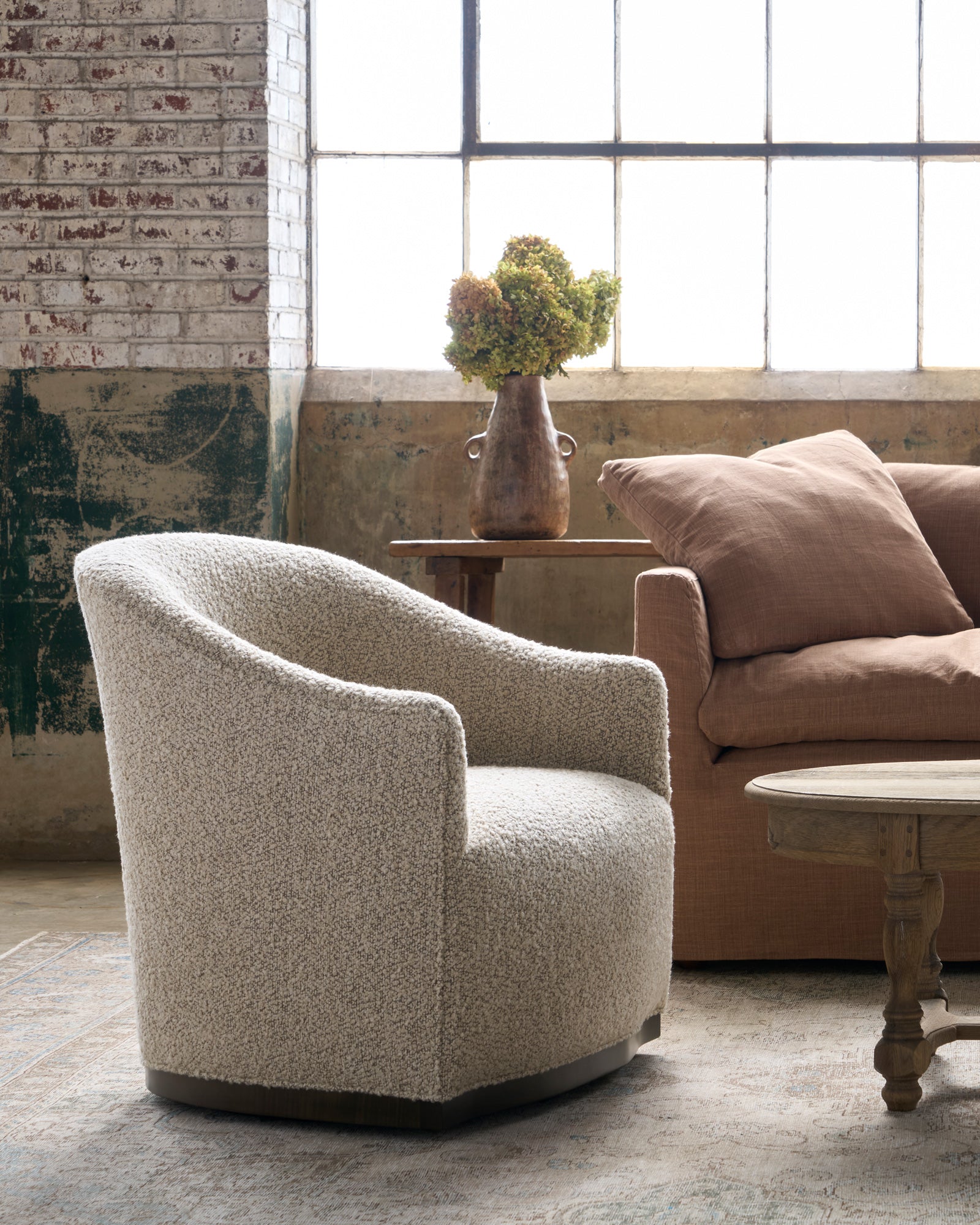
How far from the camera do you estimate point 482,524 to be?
354 centimetres

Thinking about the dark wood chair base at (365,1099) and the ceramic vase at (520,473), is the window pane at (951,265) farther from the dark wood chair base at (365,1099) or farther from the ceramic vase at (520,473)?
the dark wood chair base at (365,1099)

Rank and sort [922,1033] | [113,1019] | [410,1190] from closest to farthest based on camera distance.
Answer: [410,1190]
[922,1033]
[113,1019]

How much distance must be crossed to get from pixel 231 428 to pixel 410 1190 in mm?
2563

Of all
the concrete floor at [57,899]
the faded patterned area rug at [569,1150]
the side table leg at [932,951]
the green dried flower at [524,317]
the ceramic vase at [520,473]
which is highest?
the green dried flower at [524,317]

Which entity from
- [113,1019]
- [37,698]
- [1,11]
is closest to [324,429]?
[37,698]

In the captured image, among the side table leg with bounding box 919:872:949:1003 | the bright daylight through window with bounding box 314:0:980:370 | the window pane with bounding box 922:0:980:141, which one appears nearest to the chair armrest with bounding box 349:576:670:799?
the side table leg with bounding box 919:872:949:1003

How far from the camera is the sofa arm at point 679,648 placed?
265 cm

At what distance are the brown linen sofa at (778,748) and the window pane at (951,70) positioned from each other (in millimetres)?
2078

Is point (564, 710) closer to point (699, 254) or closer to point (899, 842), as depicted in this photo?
point (899, 842)

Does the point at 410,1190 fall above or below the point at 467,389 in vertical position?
below

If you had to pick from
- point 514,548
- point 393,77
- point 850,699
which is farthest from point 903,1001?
point 393,77

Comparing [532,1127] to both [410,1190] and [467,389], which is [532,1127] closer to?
[410,1190]

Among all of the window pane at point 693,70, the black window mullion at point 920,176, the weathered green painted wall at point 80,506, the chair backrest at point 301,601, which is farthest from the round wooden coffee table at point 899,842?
the window pane at point 693,70

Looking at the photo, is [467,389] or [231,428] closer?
[231,428]
